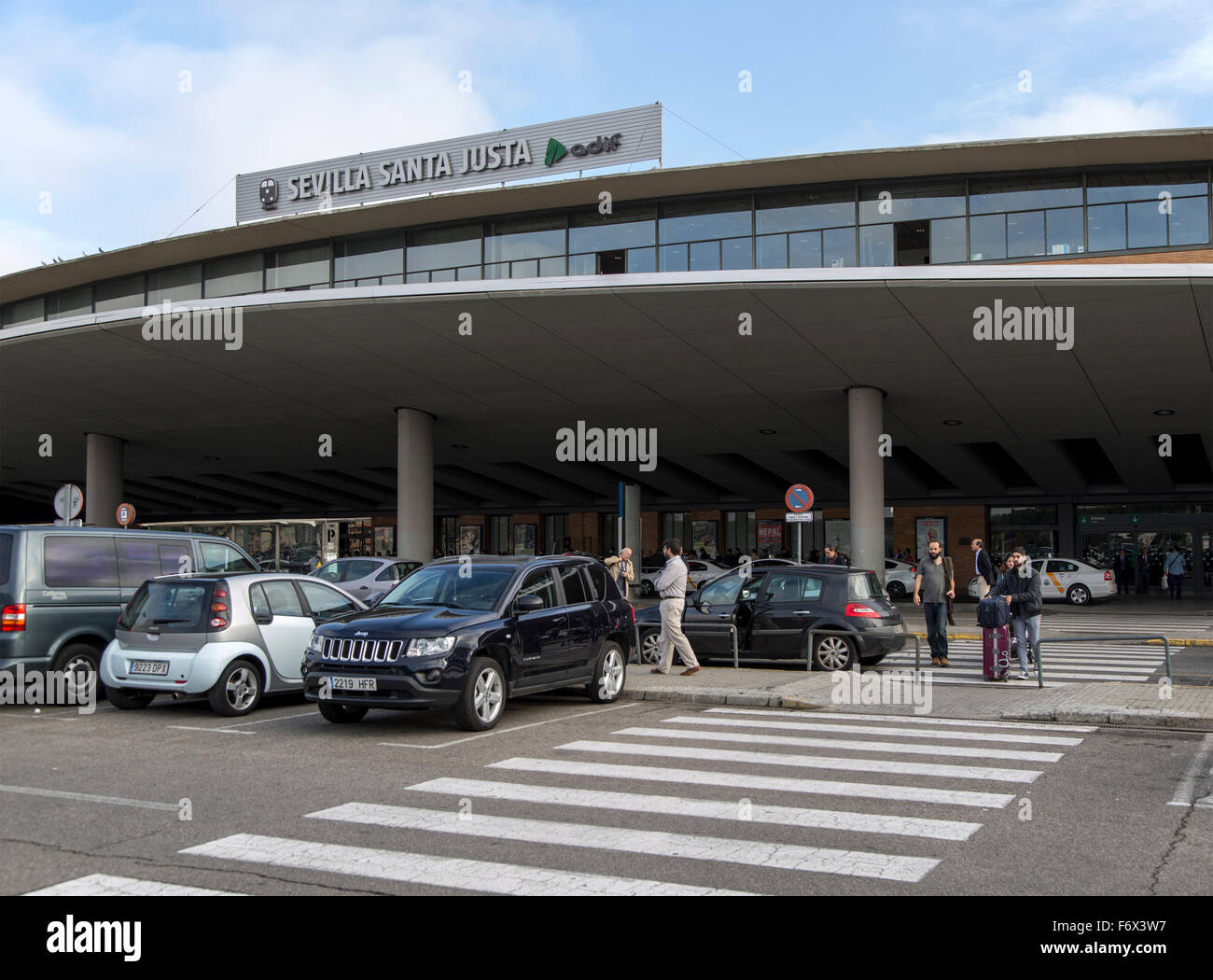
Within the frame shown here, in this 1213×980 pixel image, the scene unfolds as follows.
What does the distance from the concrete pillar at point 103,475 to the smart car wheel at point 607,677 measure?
28710mm

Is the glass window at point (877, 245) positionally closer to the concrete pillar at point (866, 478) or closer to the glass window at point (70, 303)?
the concrete pillar at point (866, 478)

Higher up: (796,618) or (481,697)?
(796,618)

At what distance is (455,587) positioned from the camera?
10773 millimetres

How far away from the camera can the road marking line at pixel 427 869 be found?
16.4 ft

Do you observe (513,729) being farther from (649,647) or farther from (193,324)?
(193,324)

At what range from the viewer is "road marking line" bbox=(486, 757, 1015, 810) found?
23.4 ft

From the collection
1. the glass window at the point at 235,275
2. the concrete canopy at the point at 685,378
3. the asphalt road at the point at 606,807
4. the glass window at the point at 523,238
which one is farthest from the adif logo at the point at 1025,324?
the glass window at the point at 235,275

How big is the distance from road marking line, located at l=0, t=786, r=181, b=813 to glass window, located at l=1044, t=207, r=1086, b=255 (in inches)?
908

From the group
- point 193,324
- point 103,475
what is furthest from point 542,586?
point 103,475

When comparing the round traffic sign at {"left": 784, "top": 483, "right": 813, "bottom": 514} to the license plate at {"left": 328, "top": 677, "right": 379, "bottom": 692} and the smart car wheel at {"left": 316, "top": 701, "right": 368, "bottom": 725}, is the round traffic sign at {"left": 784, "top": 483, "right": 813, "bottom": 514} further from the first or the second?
the license plate at {"left": 328, "top": 677, "right": 379, "bottom": 692}

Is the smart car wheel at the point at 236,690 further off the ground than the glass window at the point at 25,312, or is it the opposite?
the glass window at the point at 25,312

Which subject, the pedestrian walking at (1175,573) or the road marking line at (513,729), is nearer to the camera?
the road marking line at (513,729)

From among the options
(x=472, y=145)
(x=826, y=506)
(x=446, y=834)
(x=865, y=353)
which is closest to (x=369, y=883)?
(x=446, y=834)
